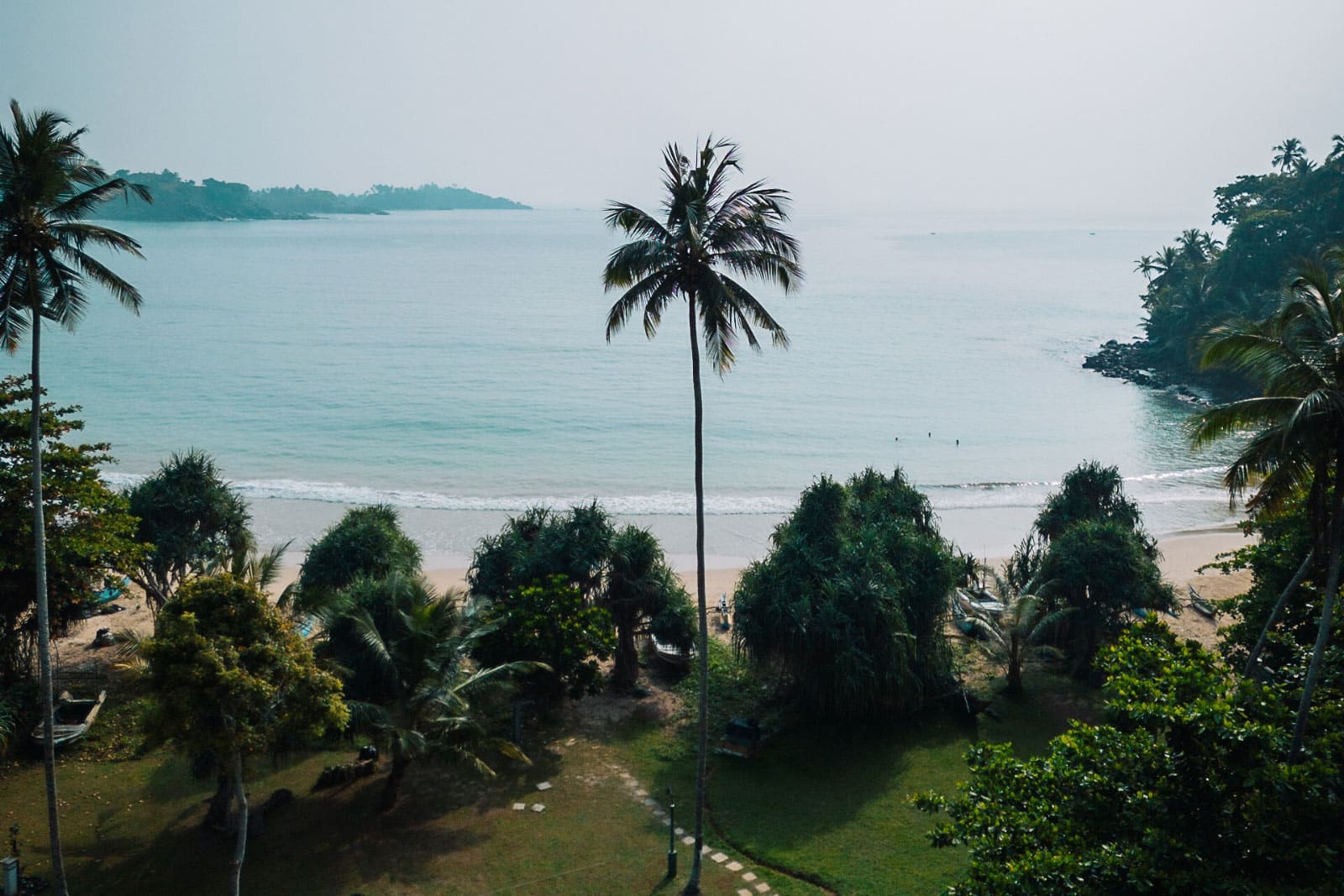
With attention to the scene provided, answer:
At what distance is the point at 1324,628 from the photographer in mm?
14891

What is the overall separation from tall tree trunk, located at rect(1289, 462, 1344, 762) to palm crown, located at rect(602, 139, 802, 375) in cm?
915

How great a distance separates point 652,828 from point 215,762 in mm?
8575

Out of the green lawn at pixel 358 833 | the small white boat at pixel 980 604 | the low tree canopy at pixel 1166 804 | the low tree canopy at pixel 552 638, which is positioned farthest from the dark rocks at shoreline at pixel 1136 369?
the low tree canopy at pixel 1166 804

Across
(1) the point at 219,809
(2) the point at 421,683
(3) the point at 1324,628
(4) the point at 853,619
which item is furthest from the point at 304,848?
(3) the point at 1324,628

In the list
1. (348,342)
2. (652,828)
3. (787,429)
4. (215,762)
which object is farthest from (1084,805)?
(348,342)

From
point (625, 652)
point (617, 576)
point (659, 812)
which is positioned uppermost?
point (617, 576)

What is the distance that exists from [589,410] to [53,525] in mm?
54524

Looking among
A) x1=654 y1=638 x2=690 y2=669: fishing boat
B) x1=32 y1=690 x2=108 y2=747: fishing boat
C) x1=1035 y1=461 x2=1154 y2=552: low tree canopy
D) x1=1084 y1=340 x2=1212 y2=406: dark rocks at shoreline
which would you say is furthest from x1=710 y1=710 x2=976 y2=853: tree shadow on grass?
x1=1084 y1=340 x2=1212 y2=406: dark rocks at shoreline

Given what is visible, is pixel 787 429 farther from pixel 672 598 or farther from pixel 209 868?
pixel 209 868

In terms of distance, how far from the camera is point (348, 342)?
339ft

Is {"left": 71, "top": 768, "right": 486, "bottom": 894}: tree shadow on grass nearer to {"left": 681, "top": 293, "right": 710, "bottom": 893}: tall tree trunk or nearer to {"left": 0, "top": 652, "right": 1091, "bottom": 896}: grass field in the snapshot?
{"left": 0, "top": 652, "right": 1091, "bottom": 896}: grass field

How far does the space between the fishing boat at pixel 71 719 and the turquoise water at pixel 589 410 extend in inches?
812

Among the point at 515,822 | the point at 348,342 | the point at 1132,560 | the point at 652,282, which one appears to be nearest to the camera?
the point at 652,282

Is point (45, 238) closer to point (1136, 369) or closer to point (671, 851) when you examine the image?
point (671, 851)
